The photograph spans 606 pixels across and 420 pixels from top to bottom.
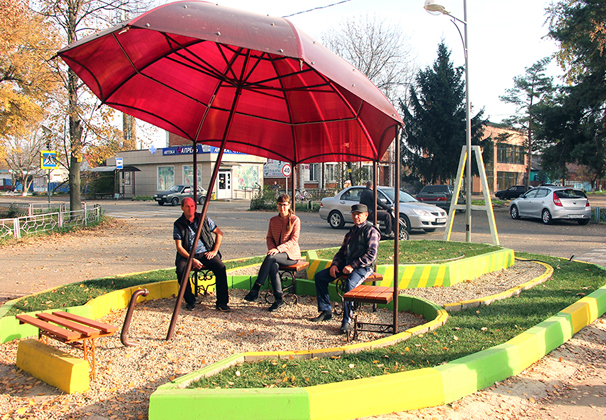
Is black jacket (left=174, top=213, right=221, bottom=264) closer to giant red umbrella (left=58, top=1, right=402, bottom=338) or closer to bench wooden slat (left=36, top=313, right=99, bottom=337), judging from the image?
giant red umbrella (left=58, top=1, right=402, bottom=338)

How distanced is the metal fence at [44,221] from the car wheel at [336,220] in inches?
369

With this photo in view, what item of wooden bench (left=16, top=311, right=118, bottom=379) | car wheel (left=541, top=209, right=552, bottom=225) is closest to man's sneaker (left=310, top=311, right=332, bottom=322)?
wooden bench (left=16, top=311, right=118, bottom=379)

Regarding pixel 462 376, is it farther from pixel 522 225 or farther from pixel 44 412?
pixel 522 225

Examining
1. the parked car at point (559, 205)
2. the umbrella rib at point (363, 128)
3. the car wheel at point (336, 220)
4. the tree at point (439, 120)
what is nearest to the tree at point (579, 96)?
the parked car at point (559, 205)

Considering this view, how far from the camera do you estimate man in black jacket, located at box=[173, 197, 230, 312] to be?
6672mm

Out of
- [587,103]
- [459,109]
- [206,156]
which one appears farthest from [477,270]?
[206,156]

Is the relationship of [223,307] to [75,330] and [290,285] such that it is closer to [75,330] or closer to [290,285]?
[290,285]

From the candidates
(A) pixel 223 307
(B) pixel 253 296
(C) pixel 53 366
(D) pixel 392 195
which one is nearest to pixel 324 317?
(B) pixel 253 296

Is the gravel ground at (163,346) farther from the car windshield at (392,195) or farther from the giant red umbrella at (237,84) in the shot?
the car windshield at (392,195)

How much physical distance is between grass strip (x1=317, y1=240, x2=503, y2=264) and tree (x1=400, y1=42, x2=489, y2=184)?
25.7m

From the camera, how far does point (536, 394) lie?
4.23 meters

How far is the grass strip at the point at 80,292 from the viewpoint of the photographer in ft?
20.5

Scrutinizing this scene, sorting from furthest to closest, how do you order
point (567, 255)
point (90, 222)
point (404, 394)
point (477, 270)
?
point (90, 222) < point (567, 255) < point (477, 270) < point (404, 394)

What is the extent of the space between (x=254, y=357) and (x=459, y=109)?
34757 millimetres
